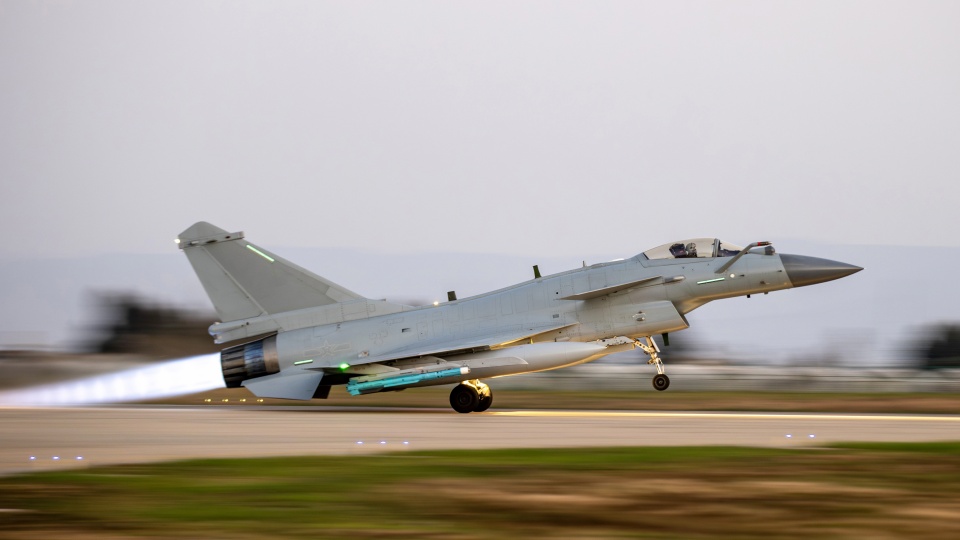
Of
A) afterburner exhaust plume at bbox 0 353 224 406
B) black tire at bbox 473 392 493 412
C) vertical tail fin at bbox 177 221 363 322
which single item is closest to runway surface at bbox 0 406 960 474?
black tire at bbox 473 392 493 412

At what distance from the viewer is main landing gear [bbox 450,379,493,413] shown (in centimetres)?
2197

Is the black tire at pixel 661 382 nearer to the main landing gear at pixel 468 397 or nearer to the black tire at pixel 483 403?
the black tire at pixel 483 403

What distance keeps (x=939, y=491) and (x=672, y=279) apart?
462 inches

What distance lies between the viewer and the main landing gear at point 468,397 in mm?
21969

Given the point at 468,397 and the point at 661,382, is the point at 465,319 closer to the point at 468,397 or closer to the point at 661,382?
the point at 468,397

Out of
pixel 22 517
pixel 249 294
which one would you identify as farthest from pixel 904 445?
pixel 249 294

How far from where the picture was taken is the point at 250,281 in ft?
78.0

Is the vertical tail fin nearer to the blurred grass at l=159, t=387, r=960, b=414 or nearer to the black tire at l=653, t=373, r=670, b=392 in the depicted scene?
the blurred grass at l=159, t=387, r=960, b=414

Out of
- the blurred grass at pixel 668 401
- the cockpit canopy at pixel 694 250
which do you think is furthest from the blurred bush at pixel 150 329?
the cockpit canopy at pixel 694 250

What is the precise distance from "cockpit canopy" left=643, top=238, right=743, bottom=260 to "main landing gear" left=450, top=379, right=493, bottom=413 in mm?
4504

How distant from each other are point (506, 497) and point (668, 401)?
18.5 m

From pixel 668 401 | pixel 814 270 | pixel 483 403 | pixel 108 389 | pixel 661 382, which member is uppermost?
pixel 108 389

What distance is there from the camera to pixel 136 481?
35.7 feet

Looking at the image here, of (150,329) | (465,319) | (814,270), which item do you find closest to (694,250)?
(814,270)
